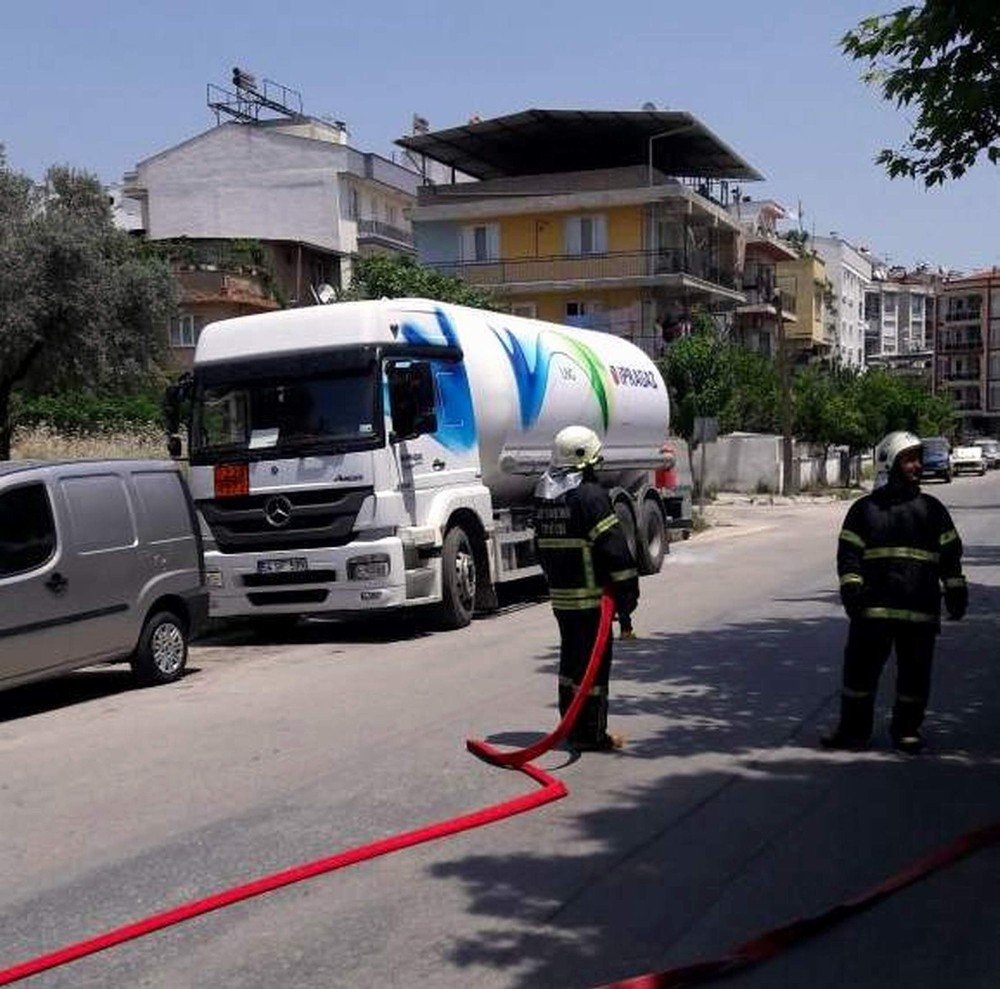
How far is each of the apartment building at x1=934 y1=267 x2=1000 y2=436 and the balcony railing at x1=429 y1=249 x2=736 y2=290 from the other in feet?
226

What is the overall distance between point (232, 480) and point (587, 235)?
36.5 meters

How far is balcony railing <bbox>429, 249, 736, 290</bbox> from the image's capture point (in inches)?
1850

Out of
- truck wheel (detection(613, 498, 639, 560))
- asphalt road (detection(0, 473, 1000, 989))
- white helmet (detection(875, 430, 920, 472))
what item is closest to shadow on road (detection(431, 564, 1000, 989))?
asphalt road (detection(0, 473, 1000, 989))

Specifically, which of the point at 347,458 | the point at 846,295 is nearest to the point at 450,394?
the point at 347,458

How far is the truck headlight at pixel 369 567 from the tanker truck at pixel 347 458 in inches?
0.5

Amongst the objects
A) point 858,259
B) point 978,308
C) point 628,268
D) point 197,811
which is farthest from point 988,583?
point 978,308

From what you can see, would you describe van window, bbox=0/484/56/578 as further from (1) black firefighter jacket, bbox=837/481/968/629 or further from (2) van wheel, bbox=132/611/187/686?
(1) black firefighter jacket, bbox=837/481/968/629

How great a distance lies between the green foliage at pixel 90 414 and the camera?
29578 millimetres

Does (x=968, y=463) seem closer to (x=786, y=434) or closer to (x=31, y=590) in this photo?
(x=786, y=434)

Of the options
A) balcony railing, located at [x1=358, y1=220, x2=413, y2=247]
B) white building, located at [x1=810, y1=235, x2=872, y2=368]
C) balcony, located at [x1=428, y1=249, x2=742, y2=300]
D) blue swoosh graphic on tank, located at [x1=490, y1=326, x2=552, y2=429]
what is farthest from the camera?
white building, located at [x1=810, y1=235, x2=872, y2=368]

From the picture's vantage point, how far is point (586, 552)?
24.3ft

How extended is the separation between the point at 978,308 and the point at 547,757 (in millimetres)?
112237

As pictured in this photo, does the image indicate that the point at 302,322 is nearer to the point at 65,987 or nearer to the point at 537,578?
the point at 537,578

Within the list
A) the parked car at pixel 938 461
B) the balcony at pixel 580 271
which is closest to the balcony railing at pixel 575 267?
the balcony at pixel 580 271
